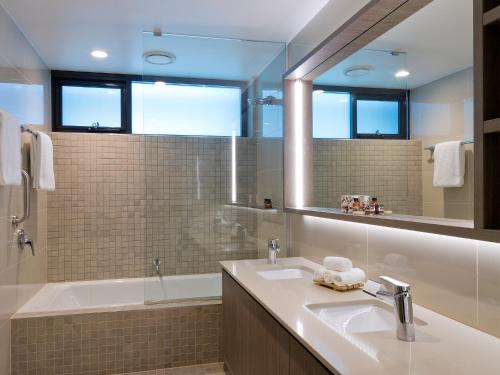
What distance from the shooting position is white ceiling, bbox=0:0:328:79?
2.46 metres

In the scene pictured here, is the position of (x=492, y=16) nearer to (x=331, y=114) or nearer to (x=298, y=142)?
(x=331, y=114)

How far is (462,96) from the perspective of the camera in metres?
1.38

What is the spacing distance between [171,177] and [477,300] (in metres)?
2.33

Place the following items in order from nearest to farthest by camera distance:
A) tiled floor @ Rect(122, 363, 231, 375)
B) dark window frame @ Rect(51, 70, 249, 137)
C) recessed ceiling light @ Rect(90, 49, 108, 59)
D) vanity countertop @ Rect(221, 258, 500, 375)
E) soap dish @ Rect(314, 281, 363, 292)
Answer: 1. vanity countertop @ Rect(221, 258, 500, 375)
2. soap dish @ Rect(314, 281, 363, 292)
3. tiled floor @ Rect(122, 363, 231, 375)
4. recessed ceiling light @ Rect(90, 49, 108, 59)
5. dark window frame @ Rect(51, 70, 249, 137)

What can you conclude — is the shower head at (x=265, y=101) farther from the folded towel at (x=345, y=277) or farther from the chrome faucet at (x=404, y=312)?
the chrome faucet at (x=404, y=312)

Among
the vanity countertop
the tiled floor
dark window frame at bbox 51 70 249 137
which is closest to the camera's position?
the vanity countertop

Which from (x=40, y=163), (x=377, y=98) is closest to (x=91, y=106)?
(x=40, y=163)

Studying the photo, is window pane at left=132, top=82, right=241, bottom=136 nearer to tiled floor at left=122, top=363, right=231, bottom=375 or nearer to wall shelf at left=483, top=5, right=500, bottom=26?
tiled floor at left=122, top=363, right=231, bottom=375

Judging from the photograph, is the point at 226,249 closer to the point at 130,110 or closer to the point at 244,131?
the point at 244,131

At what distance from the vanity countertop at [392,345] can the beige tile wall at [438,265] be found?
57mm

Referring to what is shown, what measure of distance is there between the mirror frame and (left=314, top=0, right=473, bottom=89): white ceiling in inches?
2.1

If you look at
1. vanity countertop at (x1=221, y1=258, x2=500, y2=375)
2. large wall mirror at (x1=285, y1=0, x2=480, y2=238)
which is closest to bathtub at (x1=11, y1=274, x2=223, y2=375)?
large wall mirror at (x1=285, y1=0, x2=480, y2=238)

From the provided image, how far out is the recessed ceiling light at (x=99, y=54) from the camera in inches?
130

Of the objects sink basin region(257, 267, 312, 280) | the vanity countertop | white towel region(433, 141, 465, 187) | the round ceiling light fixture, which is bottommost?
sink basin region(257, 267, 312, 280)
